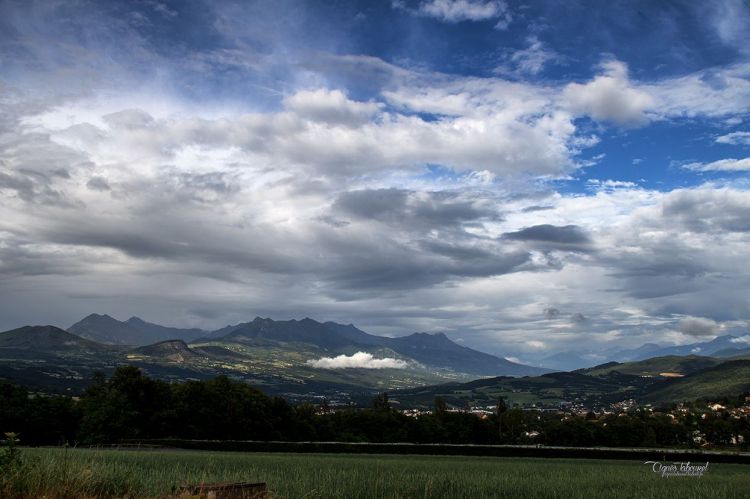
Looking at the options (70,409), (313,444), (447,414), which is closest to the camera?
(313,444)

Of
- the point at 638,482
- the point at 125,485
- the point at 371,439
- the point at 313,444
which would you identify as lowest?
the point at 371,439

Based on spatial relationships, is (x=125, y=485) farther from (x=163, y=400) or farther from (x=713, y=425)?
(x=713, y=425)

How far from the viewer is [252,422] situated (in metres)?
111

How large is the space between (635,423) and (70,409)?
105 m

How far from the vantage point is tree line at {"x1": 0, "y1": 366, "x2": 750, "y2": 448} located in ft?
298

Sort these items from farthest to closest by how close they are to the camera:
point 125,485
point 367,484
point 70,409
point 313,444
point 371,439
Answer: point 371,439
point 70,409
point 313,444
point 367,484
point 125,485

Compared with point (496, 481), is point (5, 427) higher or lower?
lower

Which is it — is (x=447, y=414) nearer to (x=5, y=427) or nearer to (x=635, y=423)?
(x=635, y=423)

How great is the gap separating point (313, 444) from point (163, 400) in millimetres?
39686

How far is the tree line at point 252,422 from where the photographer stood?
9069cm

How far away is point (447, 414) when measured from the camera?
128 metres

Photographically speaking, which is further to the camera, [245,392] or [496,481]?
[245,392]

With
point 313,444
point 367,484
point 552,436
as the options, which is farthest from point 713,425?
point 367,484

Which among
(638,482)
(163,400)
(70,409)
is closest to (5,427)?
(70,409)
